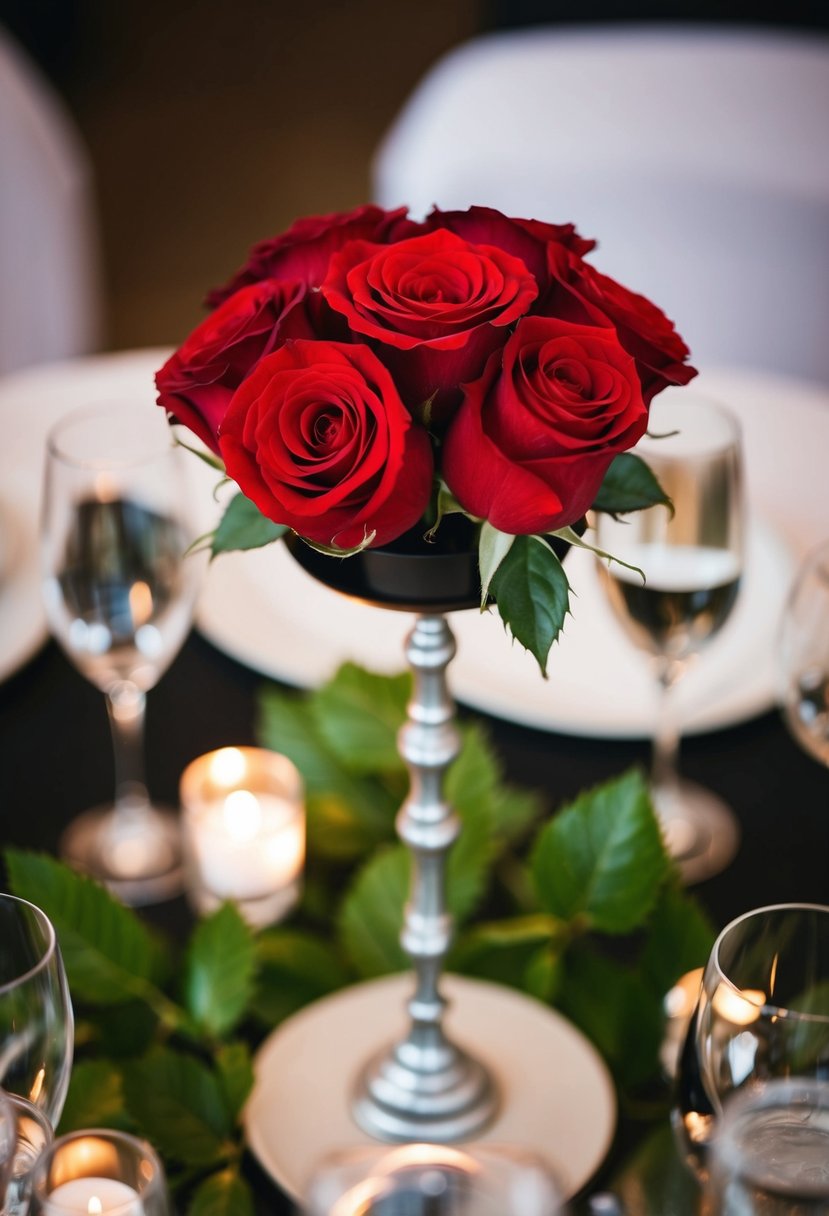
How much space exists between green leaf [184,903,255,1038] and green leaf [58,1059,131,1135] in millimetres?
55

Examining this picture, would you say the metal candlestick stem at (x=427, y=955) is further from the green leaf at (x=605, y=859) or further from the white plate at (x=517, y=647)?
the white plate at (x=517, y=647)

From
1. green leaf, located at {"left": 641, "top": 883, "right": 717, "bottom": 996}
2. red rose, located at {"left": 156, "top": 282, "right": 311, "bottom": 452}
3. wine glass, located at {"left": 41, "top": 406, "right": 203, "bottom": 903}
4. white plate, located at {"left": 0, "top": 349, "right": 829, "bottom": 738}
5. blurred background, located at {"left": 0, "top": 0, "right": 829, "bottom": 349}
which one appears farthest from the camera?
blurred background, located at {"left": 0, "top": 0, "right": 829, "bottom": 349}

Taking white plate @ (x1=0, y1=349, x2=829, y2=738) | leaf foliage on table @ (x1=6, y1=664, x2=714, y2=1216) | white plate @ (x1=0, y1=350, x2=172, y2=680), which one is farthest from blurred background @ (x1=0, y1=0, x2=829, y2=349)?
leaf foliage on table @ (x1=6, y1=664, x2=714, y2=1216)

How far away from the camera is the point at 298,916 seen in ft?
2.67

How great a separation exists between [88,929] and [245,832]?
13 cm

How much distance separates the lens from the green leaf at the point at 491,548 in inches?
19.3

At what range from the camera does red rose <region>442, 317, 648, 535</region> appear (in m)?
0.46

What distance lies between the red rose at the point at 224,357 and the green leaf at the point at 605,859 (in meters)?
0.30

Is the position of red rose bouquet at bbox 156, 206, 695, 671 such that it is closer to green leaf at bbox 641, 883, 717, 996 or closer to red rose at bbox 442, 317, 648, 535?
red rose at bbox 442, 317, 648, 535

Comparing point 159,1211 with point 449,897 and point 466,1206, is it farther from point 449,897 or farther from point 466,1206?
point 449,897

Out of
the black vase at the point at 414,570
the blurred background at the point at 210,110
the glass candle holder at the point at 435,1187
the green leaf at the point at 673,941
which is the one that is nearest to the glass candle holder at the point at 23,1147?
the glass candle holder at the point at 435,1187

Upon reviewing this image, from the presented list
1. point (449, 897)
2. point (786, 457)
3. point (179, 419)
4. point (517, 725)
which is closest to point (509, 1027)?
point (449, 897)

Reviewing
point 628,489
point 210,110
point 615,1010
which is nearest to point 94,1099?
point 615,1010

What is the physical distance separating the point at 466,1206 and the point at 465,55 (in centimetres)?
197
